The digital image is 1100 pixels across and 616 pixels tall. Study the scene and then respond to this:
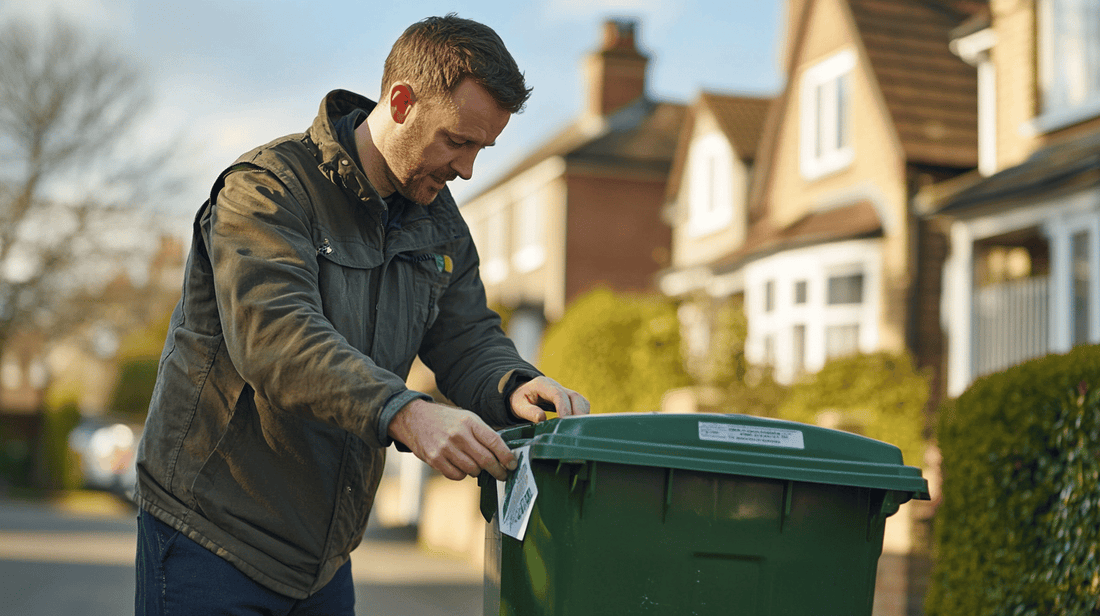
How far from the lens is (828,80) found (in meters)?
16.5

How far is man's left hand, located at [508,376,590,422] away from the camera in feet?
9.15

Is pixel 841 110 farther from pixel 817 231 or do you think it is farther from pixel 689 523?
pixel 689 523

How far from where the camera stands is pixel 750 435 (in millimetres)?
2529

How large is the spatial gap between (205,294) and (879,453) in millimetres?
1494

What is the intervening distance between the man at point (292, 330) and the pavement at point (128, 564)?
7031 mm

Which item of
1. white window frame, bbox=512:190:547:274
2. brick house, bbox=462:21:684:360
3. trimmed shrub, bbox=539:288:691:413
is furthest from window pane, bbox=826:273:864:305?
white window frame, bbox=512:190:547:274

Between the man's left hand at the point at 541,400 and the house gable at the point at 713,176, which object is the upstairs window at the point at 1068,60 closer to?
the house gable at the point at 713,176

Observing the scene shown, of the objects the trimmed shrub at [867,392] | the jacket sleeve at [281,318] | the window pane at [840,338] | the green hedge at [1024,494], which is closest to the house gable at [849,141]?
the window pane at [840,338]

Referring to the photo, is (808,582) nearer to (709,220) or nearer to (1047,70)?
(1047,70)

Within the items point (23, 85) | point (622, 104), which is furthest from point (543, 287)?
point (23, 85)

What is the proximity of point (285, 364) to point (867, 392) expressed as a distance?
33.7 feet

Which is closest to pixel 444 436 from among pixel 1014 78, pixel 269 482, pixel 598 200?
pixel 269 482

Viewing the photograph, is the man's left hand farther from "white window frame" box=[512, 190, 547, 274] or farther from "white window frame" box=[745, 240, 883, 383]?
"white window frame" box=[512, 190, 547, 274]

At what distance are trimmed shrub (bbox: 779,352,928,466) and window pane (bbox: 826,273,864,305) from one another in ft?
9.61
